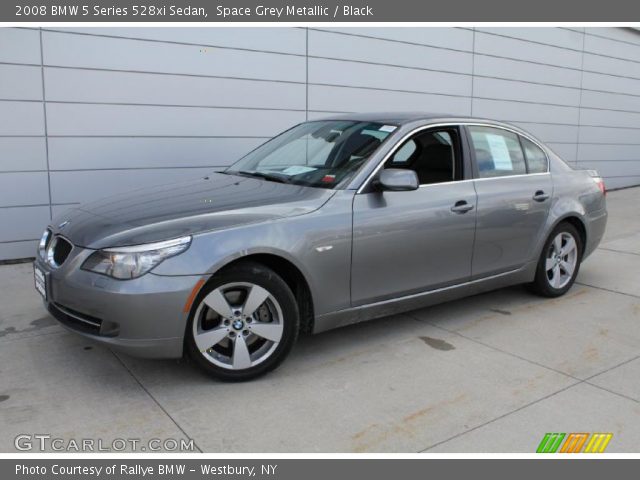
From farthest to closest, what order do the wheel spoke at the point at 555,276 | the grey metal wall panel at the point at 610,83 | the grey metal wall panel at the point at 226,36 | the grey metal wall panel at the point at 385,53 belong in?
the grey metal wall panel at the point at 610,83 < the grey metal wall panel at the point at 385,53 < the grey metal wall panel at the point at 226,36 < the wheel spoke at the point at 555,276

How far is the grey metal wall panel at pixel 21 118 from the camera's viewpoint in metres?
6.54

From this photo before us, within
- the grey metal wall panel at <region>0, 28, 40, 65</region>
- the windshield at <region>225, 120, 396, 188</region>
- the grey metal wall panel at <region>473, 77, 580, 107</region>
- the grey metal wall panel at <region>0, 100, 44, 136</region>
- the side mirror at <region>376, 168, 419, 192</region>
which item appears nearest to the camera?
the side mirror at <region>376, 168, 419, 192</region>

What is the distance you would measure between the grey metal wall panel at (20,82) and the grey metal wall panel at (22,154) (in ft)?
1.45

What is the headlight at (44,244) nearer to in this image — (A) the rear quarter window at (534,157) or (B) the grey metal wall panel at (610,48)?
(A) the rear quarter window at (534,157)

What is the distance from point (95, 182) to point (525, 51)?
28.2ft

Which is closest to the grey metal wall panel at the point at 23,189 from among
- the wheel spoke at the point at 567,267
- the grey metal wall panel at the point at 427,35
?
the grey metal wall panel at the point at 427,35

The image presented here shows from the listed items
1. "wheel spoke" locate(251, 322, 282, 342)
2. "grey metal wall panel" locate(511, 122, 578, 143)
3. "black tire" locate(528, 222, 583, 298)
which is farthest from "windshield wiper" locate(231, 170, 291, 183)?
"grey metal wall panel" locate(511, 122, 578, 143)

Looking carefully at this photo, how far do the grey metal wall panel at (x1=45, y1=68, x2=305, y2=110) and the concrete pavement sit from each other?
2770 mm

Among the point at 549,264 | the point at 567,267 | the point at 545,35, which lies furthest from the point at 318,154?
the point at 545,35

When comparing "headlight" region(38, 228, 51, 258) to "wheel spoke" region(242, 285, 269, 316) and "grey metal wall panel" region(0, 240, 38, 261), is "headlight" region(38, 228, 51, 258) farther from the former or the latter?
"grey metal wall panel" region(0, 240, 38, 261)

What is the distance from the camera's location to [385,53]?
953 cm

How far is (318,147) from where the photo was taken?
4684 millimetres

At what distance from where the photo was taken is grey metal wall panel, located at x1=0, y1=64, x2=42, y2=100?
6.49 m

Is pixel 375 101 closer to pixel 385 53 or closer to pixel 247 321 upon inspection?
pixel 385 53
